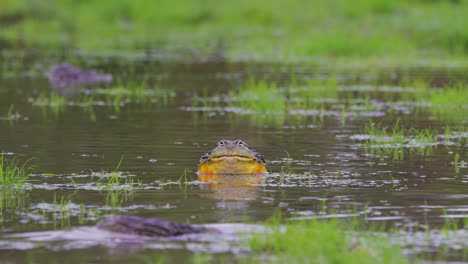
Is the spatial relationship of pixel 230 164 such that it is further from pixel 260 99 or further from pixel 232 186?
pixel 260 99

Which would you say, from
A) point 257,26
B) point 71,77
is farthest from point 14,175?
point 257,26

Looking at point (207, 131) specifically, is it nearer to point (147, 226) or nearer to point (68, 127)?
point (68, 127)

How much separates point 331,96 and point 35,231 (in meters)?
16.0

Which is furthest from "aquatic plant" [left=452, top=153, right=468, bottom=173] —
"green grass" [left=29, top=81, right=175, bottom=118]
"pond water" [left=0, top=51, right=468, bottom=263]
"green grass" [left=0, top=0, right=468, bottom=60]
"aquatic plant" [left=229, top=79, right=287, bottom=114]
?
"green grass" [left=0, top=0, right=468, bottom=60]

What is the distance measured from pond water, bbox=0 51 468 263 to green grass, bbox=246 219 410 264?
33 cm

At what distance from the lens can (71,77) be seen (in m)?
28.8

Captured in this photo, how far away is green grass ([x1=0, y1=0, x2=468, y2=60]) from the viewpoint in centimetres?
3716

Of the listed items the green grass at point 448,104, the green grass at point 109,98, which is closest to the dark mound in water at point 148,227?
the green grass at point 109,98

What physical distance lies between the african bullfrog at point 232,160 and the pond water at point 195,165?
0.23 meters

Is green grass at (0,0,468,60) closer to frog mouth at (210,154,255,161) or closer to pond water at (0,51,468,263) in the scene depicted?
pond water at (0,51,468,263)

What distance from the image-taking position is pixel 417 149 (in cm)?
1591

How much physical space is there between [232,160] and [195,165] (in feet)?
4.13

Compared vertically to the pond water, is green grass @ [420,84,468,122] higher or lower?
higher

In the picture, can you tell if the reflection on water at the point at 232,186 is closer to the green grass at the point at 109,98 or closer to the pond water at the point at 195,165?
the pond water at the point at 195,165
